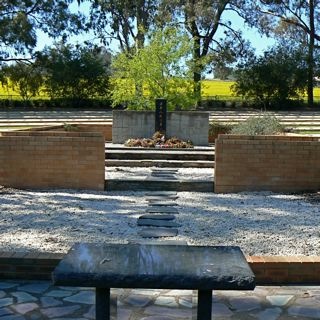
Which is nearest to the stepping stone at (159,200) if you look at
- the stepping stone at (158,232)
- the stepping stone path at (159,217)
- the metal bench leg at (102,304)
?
the stepping stone path at (159,217)

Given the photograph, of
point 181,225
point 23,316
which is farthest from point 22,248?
point 181,225

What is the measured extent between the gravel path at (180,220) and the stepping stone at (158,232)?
0.10m

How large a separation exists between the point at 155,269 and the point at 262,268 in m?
1.75

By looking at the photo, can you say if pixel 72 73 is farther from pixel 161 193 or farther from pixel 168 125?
pixel 161 193

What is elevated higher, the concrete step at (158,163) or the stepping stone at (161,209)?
the concrete step at (158,163)

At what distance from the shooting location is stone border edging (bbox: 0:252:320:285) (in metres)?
4.73

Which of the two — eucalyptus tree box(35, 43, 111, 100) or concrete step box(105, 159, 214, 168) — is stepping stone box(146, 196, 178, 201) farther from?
eucalyptus tree box(35, 43, 111, 100)

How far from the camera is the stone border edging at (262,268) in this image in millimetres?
4730

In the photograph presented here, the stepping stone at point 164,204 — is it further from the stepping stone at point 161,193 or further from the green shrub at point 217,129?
the green shrub at point 217,129

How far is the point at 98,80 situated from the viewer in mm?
38656

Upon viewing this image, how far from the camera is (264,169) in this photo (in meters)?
9.09

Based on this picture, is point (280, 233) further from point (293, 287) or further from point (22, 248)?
point (22, 248)

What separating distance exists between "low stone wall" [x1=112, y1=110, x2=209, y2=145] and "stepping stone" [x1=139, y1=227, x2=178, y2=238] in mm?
10906

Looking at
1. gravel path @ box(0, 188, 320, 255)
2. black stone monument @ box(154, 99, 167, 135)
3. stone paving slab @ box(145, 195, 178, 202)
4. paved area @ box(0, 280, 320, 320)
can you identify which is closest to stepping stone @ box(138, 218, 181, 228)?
gravel path @ box(0, 188, 320, 255)
